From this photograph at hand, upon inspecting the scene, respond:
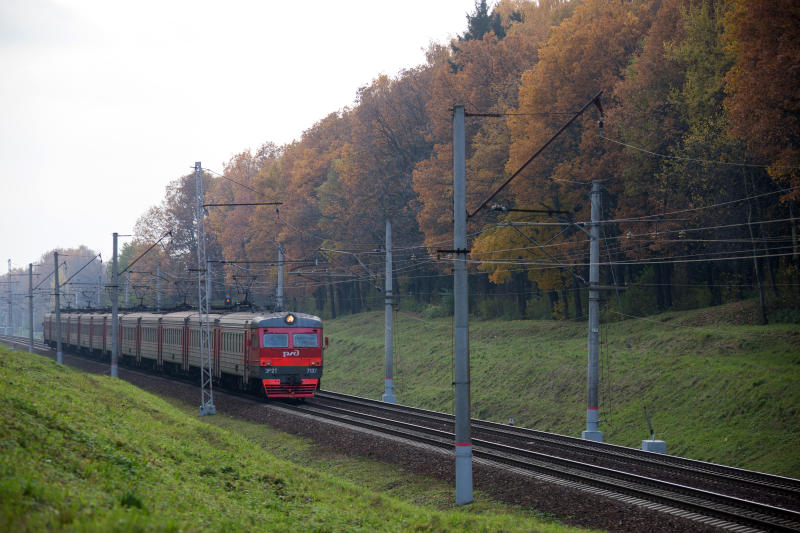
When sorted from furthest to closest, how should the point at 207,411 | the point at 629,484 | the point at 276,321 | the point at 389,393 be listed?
the point at 389,393 < the point at 276,321 < the point at 207,411 < the point at 629,484

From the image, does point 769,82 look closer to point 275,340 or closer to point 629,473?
point 629,473

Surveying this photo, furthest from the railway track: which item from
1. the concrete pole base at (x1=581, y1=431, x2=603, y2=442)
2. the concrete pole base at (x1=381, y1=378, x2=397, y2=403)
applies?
the concrete pole base at (x1=381, y1=378, x2=397, y2=403)

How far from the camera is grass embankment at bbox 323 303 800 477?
24.5 m

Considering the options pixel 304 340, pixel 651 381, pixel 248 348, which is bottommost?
pixel 651 381

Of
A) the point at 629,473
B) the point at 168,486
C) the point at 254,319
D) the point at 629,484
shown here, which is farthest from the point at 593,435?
the point at 168,486

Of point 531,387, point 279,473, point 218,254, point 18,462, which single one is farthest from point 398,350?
point 218,254

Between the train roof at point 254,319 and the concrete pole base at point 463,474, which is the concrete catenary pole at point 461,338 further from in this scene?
the train roof at point 254,319

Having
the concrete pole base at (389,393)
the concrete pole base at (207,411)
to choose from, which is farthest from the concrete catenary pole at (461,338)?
the concrete pole base at (389,393)

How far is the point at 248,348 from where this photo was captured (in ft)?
116

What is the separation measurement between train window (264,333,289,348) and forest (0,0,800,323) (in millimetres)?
4375

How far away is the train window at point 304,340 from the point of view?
34.4 metres

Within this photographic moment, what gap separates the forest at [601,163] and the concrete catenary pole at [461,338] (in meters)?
3.14

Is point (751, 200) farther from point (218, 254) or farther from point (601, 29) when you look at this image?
point (218, 254)

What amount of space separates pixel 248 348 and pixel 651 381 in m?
16.9
